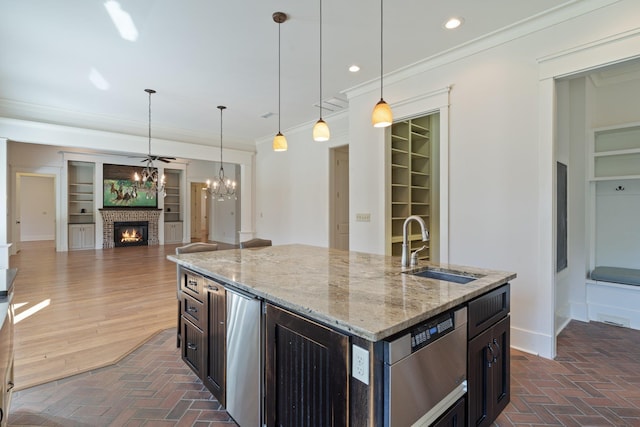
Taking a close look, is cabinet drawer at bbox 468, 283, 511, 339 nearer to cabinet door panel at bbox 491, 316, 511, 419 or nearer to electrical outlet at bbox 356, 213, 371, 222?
cabinet door panel at bbox 491, 316, 511, 419

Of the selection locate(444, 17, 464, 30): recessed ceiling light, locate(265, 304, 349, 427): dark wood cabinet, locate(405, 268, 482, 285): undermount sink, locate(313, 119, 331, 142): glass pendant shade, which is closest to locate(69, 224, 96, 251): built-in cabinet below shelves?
locate(313, 119, 331, 142): glass pendant shade

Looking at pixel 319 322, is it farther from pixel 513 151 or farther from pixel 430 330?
pixel 513 151

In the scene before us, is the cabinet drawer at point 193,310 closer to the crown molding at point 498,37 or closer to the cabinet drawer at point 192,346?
the cabinet drawer at point 192,346

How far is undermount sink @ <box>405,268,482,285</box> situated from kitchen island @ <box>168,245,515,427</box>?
0.9 inches

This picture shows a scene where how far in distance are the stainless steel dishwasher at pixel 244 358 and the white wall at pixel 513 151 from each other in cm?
246

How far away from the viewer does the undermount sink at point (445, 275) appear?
1.82 metres

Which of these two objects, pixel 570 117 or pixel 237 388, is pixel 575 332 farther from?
pixel 237 388

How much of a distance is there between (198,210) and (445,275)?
41.1 feet

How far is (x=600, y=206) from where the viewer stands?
3592 millimetres

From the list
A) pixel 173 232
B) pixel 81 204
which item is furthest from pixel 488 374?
pixel 81 204

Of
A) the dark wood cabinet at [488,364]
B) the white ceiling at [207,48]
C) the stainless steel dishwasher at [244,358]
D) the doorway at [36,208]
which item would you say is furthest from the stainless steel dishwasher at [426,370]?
the doorway at [36,208]

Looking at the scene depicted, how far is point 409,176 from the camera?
4543mm

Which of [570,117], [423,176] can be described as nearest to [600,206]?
[570,117]

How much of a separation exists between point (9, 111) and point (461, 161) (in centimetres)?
672
